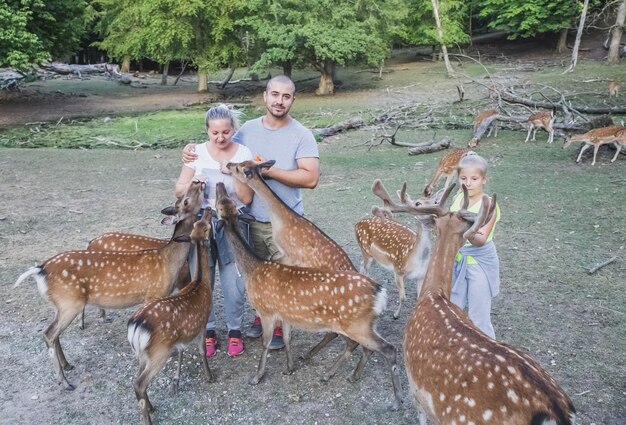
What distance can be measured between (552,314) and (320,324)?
203 cm

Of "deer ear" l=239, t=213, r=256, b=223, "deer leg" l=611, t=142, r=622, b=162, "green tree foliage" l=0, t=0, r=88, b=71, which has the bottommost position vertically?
"deer ear" l=239, t=213, r=256, b=223

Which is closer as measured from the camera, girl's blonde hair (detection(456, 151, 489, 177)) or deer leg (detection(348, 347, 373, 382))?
girl's blonde hair (detection(456, 151, 489, 177))

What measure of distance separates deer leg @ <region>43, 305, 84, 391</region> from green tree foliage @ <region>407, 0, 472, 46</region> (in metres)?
24.1

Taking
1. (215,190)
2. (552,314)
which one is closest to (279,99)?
(215,190)

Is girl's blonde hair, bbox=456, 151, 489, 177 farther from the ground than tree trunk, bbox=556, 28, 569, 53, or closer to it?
closer to it

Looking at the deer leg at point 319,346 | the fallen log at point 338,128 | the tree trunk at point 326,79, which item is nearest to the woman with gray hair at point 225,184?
the deer leg at point 319,346

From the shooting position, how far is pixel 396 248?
4219 mm

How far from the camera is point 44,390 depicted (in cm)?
329

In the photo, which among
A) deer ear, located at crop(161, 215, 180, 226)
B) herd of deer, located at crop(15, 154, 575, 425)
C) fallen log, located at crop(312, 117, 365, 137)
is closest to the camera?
herd of deer, located at crop(15, 154, 575, 425)

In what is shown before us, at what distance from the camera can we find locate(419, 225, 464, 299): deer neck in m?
2.75

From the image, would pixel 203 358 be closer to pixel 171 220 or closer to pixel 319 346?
pixel 319 346

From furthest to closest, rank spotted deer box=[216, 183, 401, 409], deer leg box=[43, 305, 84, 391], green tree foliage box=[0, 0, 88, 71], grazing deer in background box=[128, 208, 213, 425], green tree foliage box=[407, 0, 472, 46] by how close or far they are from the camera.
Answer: green tree foliage box=[407, 0, 472, 46], green tree foliage box=[0, 0, 88, 71], deer leg box=[43, 305, 84, 391], spotted deer box=[216, 183, 401, 409], grazing deer in background box=[128, 208, 213, 425]

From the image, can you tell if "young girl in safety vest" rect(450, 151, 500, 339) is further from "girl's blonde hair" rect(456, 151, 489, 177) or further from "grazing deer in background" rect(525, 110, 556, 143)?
"grazing deer in background" rect(525, 110, 556, 143)

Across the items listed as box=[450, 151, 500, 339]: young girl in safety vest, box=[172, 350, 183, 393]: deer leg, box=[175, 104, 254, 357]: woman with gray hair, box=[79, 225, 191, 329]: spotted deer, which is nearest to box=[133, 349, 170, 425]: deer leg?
box=[172, 350, 183, 393]: deer leg
